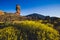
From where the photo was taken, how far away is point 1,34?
17.2m

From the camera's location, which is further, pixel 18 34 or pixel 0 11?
pixel 0 11

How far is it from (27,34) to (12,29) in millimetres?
1541

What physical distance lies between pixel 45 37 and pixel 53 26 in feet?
5.31

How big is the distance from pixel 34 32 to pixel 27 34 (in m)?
0.74

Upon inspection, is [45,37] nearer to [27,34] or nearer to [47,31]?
[47,31]

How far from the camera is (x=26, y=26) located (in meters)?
17.3

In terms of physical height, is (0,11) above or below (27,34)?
above

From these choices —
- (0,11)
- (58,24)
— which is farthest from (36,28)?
(0,11)

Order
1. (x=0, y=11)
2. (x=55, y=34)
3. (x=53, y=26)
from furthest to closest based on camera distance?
(x=0, y=11) → (x=53, y=26) → (x=55, y=34)

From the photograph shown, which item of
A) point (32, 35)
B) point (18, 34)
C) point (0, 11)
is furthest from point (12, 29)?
point (0, 11)

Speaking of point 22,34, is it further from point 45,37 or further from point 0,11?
point 0,11

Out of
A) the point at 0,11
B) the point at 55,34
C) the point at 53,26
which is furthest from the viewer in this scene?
the point at 0,11

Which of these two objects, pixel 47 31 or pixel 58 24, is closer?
pixel 47 31

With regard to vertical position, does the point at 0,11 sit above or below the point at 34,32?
above
